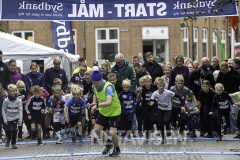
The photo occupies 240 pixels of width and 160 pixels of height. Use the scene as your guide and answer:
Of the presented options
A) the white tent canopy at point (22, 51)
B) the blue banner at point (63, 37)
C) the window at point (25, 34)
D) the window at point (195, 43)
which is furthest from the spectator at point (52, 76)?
the window at point (195, 43)

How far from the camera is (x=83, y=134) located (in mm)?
15430

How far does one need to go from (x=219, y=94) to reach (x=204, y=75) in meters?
1.30

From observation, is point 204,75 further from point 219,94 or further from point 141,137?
point 141,137

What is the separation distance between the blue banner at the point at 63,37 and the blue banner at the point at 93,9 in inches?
491

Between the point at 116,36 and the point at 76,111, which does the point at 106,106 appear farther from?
the point at 116,36

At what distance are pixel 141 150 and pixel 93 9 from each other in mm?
5782

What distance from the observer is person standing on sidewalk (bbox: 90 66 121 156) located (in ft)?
39.4

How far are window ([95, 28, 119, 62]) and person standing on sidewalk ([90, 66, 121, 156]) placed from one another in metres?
26.9

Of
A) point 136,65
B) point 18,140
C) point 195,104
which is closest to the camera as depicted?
point 195,104

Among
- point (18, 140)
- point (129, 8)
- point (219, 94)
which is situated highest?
point (129, 8)

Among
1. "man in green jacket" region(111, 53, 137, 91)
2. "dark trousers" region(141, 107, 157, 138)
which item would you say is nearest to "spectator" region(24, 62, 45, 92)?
"man in green jacket" region(111, 53, 137, 91)

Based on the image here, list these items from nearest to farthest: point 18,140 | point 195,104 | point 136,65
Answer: point 195,104 → point 18,140 → point 136,65

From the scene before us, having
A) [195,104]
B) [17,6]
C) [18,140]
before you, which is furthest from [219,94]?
[17,6]

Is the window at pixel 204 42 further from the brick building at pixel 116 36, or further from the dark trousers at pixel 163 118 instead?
the dark trousers at pixel 163 118
